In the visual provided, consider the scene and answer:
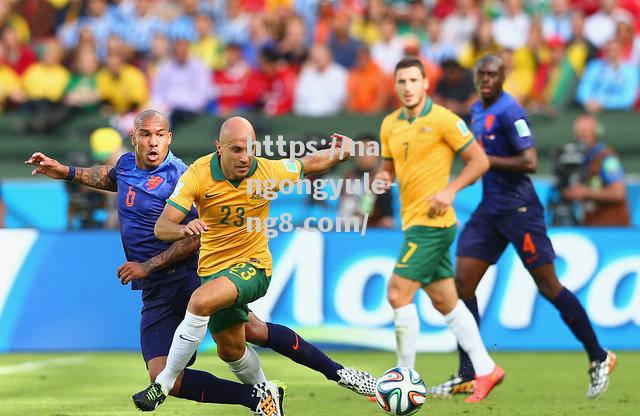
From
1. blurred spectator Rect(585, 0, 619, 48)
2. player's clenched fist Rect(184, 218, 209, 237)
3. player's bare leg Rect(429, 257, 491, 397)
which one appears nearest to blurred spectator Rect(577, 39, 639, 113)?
blurred spectator Rect(585, 0, 619, 48)

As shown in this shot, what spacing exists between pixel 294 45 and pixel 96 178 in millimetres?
9476

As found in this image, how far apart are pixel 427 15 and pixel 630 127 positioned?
371 centimetres

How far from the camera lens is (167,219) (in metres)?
7.04

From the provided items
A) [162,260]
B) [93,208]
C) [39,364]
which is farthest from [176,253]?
[93,208]

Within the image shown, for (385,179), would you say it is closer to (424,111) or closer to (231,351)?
(424,111)

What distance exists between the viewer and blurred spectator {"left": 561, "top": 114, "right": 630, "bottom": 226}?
13.5m

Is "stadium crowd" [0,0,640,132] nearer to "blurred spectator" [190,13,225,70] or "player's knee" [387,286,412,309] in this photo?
"blurred spectator" [190,13,225,70]

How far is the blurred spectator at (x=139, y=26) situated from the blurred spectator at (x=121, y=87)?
146 cm

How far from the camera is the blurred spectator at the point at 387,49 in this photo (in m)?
16.7

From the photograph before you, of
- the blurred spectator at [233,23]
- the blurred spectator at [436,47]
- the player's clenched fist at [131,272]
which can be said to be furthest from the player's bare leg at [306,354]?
the blurred spectator at [233,23]

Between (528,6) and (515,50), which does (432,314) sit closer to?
(515,50)

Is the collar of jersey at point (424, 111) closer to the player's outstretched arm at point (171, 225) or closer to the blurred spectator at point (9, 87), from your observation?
the player's outstretched arm at point (171, 225)

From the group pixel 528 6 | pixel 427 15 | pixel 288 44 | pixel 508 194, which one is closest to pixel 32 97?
pixel 288 44

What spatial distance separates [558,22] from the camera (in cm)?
1709
